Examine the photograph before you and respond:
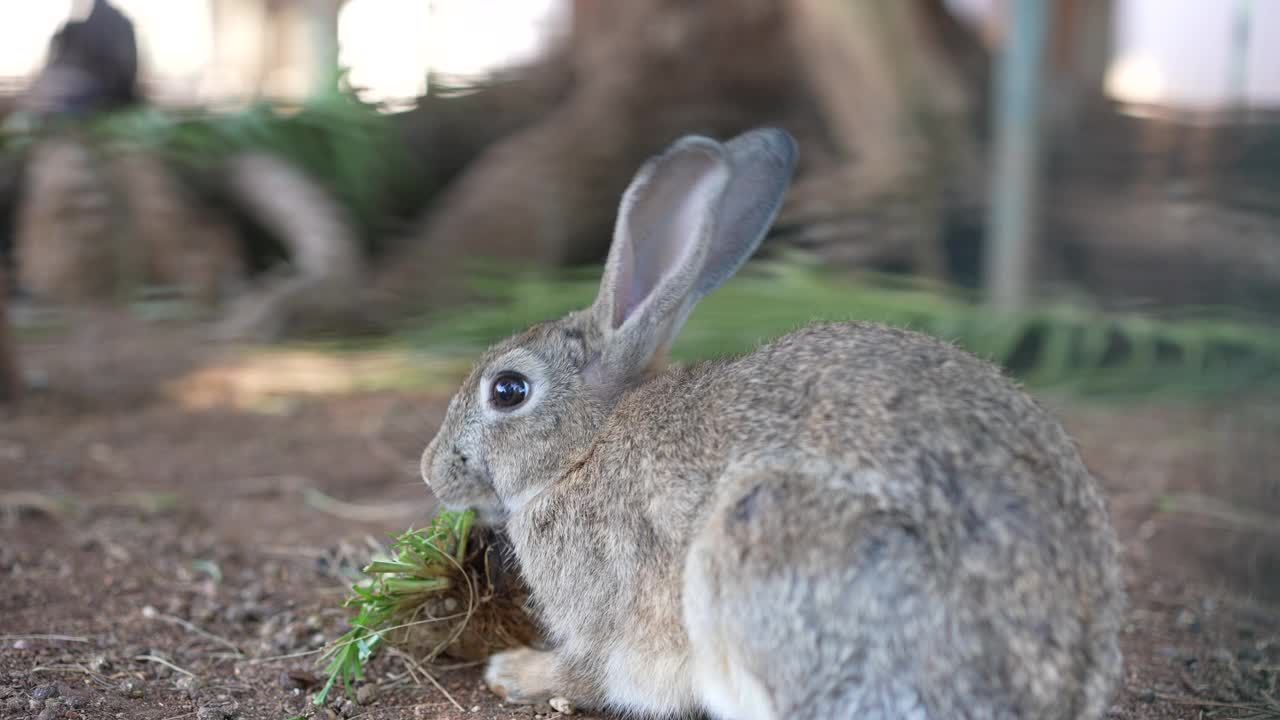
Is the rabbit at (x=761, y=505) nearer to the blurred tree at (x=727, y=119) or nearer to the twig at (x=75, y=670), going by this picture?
the twig at (x=75, y=670)

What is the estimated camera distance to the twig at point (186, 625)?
10.8 ft

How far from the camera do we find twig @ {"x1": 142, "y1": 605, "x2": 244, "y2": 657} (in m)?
3.29

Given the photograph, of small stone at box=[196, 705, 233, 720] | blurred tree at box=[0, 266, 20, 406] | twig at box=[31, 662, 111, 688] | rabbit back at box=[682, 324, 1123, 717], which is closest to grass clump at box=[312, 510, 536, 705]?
small stone at box=[196, 705, 233, 720]

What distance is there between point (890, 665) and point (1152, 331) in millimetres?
4907

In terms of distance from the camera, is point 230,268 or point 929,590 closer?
point 929,590

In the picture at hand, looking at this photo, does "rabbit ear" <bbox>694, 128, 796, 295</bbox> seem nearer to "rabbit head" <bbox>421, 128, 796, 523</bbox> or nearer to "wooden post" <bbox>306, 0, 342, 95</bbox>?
"rabbit head" <bbox>421, 128, 796, 523</bbox>

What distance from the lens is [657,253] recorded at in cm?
327

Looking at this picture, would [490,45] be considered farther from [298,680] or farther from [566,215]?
[298,680]

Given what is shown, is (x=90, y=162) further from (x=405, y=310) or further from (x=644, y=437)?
(x=644, y=437)

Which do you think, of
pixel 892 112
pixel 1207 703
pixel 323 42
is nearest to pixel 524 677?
pixel 1207 703

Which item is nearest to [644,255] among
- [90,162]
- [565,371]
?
[565,371]

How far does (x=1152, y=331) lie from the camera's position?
6570 millimetres

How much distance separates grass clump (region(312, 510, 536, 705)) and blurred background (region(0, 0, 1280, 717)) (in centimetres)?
155

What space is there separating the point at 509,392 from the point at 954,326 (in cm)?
371
